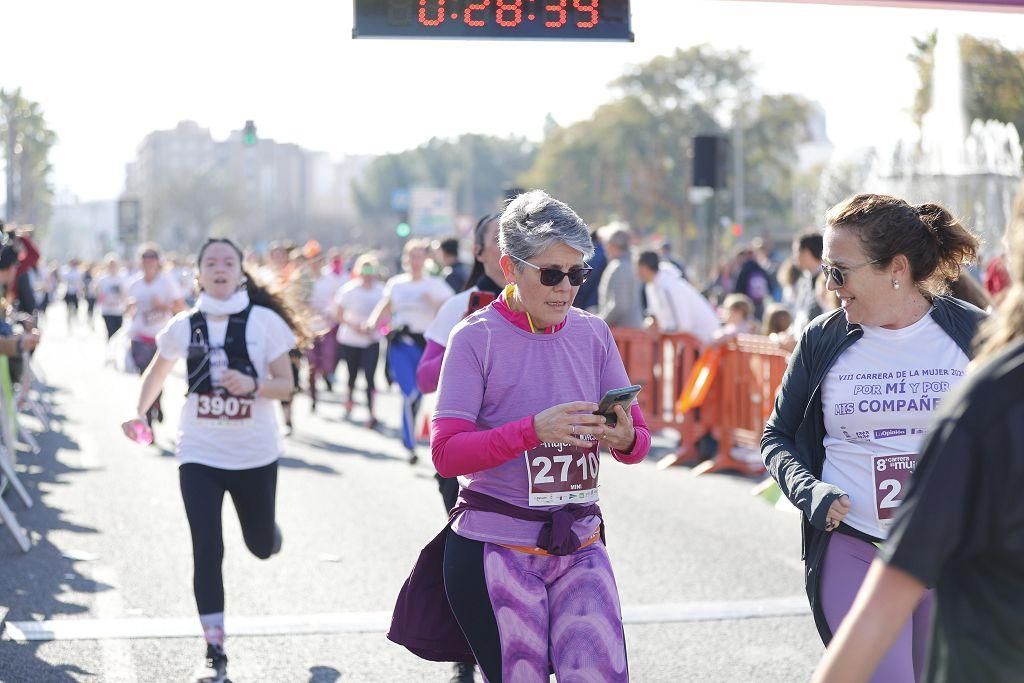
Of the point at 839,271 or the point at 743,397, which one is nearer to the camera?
the point at 839,271

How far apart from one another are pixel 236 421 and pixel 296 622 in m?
1.33

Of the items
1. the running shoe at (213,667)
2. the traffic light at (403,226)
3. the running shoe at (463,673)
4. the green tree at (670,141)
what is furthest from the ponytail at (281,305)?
the green tree at (670,141)

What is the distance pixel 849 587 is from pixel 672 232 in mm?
78859

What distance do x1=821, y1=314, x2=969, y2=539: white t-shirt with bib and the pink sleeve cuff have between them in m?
0.88

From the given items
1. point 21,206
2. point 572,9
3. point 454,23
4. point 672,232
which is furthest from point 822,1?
point 672,232

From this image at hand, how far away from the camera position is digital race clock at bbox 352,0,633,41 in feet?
29.2

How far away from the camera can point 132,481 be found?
11.8 meters

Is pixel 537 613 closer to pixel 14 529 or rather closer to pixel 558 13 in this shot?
pixel 14 529

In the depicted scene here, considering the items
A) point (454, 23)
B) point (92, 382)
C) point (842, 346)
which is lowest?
point (92, 382)

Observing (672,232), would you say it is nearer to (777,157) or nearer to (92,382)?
(777,157)

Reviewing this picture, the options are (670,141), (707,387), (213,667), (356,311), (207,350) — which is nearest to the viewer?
(213,667)

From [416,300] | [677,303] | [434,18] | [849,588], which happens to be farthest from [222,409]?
[677,303]

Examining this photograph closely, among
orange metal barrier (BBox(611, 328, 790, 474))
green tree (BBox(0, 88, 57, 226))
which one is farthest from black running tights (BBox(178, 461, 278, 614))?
green tree (BBox(0, 88, 57, 226))

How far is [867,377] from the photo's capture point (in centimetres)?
402
